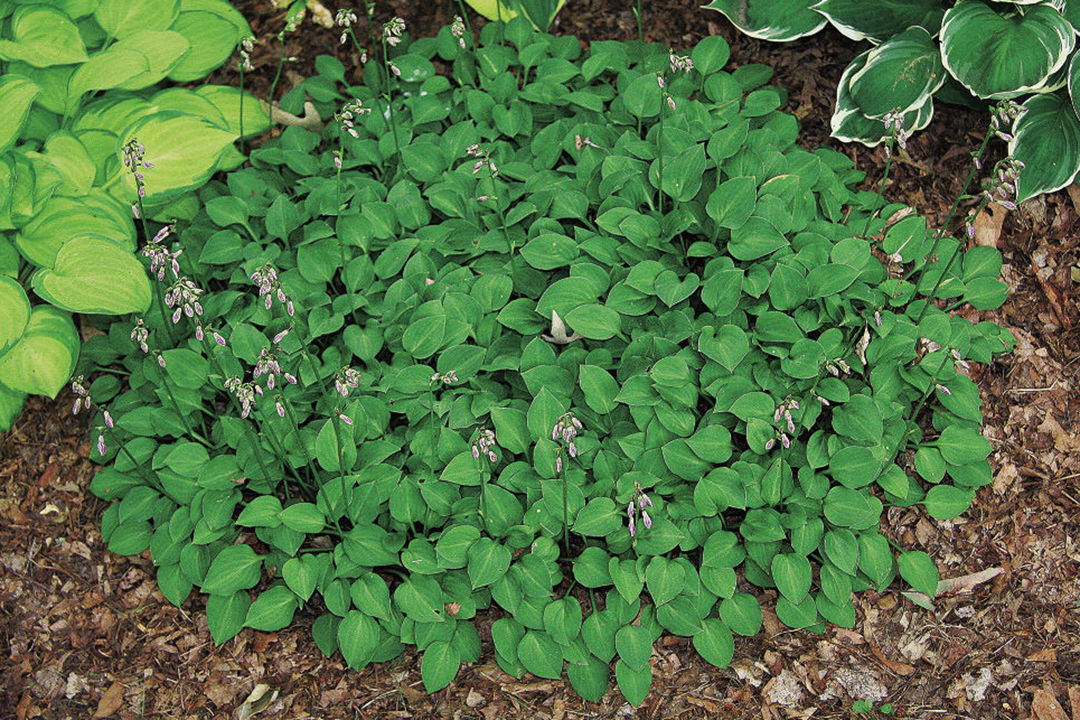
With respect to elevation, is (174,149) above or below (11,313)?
above

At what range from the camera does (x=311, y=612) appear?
337 centimetres

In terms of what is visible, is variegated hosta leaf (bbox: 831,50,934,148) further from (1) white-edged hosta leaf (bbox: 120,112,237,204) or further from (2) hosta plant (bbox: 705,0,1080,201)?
(1) white-edged hosta leaf (bbox: 120,112,237,204)

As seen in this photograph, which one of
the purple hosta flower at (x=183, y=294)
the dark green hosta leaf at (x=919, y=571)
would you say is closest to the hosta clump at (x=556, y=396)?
the dark green hosta leaf at (x=919, y=571)

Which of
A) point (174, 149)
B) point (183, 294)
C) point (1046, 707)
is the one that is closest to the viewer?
point (183, 294)

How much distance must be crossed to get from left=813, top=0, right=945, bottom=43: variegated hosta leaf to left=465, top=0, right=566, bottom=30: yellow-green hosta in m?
1.19

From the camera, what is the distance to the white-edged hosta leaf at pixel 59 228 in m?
3.53

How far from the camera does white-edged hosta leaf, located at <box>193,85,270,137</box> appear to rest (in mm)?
4203

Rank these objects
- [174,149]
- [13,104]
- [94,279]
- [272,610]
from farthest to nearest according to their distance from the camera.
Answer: [174,149], [13,104], [94,279], [272,610]

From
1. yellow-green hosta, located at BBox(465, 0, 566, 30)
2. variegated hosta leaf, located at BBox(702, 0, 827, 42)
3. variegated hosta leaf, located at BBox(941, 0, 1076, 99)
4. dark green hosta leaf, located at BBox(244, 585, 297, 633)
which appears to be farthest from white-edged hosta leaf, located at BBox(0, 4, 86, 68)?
variegated hosta leaf, located at BBox(941, 0, 1076, 99)

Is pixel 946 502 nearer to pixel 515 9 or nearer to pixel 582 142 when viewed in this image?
pixel 582 142

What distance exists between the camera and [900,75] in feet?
12.7

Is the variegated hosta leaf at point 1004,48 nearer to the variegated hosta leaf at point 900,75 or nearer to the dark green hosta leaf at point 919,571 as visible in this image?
the variegated hosta leaf at point 900,75

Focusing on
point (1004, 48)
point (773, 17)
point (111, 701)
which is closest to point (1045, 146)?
point (1004, 48)

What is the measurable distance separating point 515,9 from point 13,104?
86.0 inches
